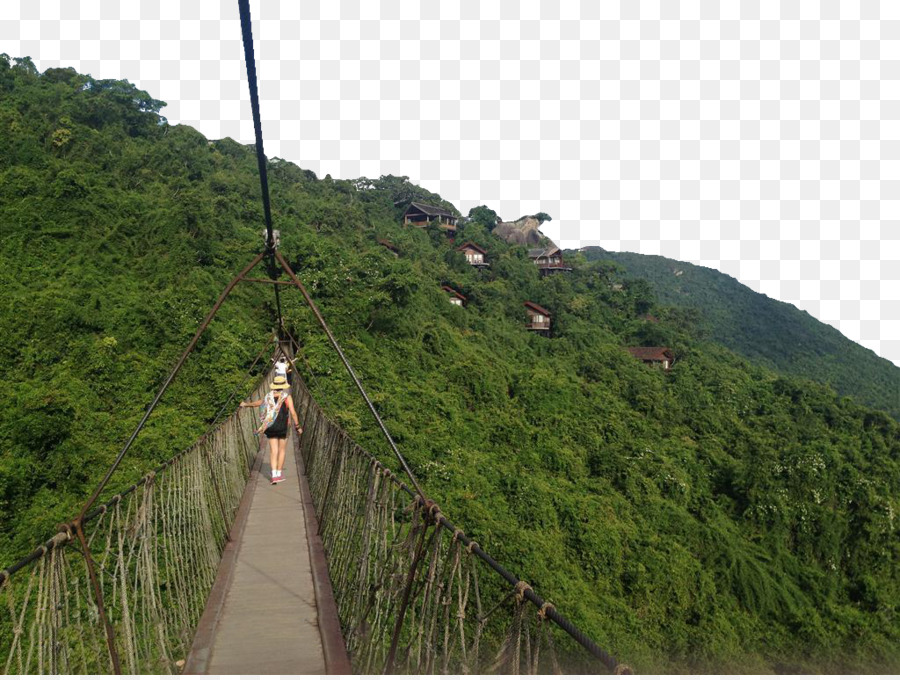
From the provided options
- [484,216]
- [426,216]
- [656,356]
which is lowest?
[656,356]

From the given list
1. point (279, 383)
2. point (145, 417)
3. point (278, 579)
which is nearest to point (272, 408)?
point (279, 383)

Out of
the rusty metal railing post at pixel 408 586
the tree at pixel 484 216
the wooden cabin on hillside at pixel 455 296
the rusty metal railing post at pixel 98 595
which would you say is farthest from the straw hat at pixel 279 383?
the tree at pixel 484 216

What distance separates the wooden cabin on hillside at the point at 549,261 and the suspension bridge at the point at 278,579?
25105mm

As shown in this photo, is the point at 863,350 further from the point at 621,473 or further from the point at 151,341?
the point at 151,341

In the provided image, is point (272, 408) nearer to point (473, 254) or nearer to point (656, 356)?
point (656, 356)

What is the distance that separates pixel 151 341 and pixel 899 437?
21.3 metres

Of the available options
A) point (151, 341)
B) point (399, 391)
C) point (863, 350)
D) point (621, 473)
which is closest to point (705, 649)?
point (621, 473)

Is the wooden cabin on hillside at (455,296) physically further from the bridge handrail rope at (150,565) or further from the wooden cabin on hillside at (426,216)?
the bridge handrail rope at (150,565)

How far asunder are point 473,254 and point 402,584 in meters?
24.0

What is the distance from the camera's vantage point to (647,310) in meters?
26.6

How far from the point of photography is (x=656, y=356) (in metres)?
20.9

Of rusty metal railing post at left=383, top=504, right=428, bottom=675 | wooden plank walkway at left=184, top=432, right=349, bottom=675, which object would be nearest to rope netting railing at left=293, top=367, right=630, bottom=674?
rusty metal railing post at left=383, top=504, right=428, bottom=675

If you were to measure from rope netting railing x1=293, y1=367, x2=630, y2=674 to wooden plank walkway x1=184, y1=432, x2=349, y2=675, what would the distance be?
111 millimetres

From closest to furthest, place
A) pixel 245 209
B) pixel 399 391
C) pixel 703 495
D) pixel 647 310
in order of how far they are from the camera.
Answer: pixel 399 391
pixel 703 495
pixel 245 209
pixel 647 310
